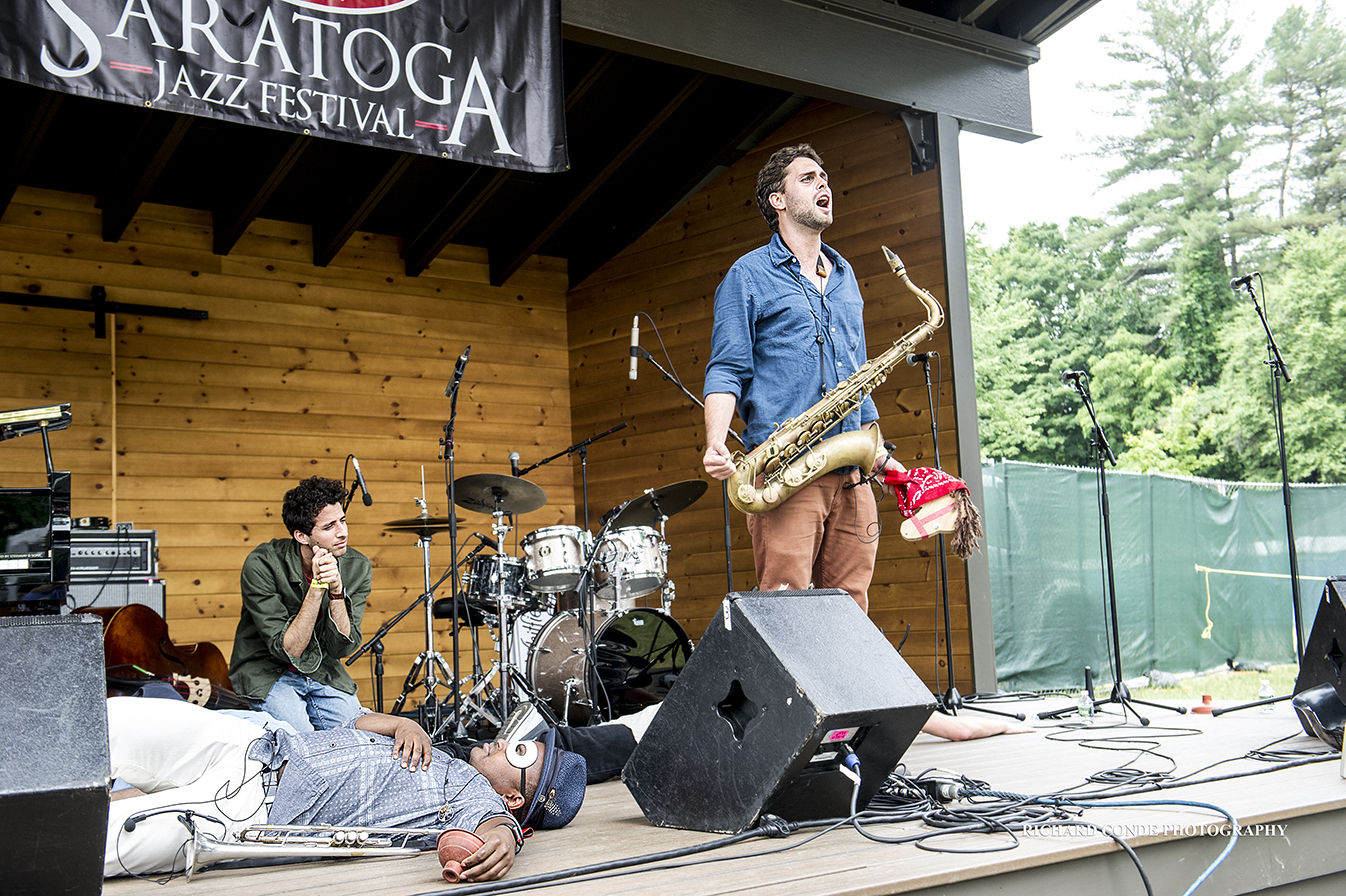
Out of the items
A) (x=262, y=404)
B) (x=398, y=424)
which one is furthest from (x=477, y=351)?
(x=262, y=404)

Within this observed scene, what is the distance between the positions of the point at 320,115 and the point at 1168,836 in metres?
3.52

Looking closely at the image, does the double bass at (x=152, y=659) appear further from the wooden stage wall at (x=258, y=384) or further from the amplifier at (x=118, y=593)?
the wooden stage wall at (x=258, y=384)

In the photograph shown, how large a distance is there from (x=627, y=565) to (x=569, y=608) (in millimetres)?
419

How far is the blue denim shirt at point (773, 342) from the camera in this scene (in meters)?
3.31

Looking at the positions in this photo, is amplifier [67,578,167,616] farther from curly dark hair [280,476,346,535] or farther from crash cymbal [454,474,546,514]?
curly dark hair [280,476,346,535]

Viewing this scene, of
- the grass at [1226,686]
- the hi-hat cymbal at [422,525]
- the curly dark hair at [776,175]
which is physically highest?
the curly dark hair at [776,175]

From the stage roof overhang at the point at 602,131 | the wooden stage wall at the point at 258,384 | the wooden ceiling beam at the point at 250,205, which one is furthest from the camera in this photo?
the wooden stage wall at the point at 258,384

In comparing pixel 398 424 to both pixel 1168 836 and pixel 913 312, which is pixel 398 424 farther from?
pixel 1168 836

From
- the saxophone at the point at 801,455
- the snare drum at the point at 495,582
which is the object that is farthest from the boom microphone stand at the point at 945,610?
the snare drum at the point at 495,582

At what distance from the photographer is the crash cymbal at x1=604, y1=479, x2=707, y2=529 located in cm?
531

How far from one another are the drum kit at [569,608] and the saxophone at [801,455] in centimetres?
197

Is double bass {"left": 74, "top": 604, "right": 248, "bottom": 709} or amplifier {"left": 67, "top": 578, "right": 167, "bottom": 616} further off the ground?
amplifier {"left": 67, "top": 578, "right": 167, "bottom": 616}

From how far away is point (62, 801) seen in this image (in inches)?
58.1

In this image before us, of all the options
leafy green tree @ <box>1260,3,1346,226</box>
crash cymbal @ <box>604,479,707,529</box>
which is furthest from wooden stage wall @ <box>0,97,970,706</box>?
leafy green tree @ <box>1260,3,1346,226</box>
